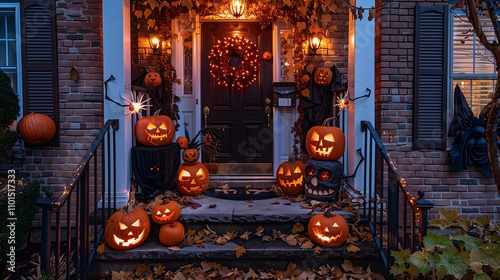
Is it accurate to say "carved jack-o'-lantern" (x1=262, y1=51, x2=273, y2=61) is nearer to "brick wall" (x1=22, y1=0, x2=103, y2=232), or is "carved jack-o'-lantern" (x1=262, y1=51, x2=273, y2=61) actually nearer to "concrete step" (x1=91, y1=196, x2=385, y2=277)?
"brick wall" (x1=22, y1=0, x2=103, y2=232)

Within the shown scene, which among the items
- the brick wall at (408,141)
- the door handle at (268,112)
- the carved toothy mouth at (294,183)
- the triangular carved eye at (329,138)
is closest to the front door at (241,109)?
→ the door handle at (268,112)

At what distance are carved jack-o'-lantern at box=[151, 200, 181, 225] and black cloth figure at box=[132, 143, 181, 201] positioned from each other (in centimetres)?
57

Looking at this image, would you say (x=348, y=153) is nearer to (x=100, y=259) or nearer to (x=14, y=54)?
(x=100, y=259)

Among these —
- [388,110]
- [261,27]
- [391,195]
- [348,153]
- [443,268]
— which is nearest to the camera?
[443,268]

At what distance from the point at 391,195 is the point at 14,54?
4.63m

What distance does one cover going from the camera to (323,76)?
4.82m

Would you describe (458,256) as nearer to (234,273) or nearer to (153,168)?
(234,273)

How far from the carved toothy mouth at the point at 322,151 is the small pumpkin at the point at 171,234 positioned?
169cm

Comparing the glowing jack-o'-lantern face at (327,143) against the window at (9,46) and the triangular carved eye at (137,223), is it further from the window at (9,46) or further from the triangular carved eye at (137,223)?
the window at (9,46)

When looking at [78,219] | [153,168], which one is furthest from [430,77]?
[78,219]

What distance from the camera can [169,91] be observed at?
4824 mm

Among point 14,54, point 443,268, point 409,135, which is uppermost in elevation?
point 14,54

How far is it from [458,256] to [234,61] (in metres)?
3.86

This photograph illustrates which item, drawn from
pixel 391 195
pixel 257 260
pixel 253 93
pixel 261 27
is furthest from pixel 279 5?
pixel 257 260
